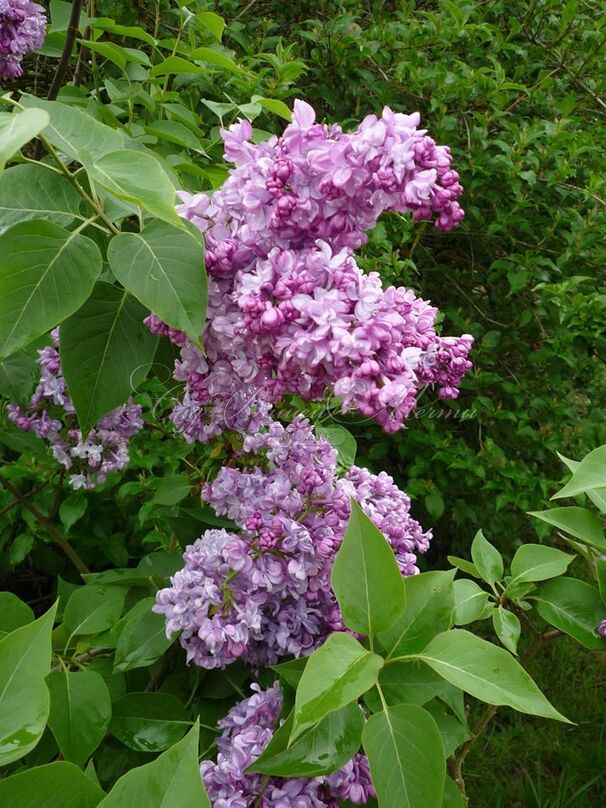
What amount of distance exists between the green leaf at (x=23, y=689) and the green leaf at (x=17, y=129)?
0.36m

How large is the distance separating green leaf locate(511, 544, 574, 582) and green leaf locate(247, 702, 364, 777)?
1.27 feet

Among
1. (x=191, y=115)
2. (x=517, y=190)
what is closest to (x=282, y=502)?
(x=191, y=115)

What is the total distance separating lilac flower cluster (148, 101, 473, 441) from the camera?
2.36ft

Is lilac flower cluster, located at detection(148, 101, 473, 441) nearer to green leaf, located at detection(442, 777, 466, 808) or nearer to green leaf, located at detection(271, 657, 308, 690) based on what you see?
green leaf, located at detection(271, 657, 308, 690)

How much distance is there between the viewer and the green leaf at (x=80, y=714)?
35.4 inches

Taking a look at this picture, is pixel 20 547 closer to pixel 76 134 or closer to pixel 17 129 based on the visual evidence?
pixel 76 134

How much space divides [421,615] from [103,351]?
0.42 meters

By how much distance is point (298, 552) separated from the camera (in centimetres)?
90

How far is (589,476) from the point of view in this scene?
3.22 ft

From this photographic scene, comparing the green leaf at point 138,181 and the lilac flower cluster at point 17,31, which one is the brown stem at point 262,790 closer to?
the green leaf at point 138,181

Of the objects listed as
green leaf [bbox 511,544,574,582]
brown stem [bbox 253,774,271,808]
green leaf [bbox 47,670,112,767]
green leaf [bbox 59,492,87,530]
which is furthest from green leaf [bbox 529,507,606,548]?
green leaf [bbox 59,492,87,530]

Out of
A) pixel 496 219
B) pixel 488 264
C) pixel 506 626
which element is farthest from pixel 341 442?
pixel 488 264

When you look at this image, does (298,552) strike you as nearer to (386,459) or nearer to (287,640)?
(287,640)

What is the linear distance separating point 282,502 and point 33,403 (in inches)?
35.8
